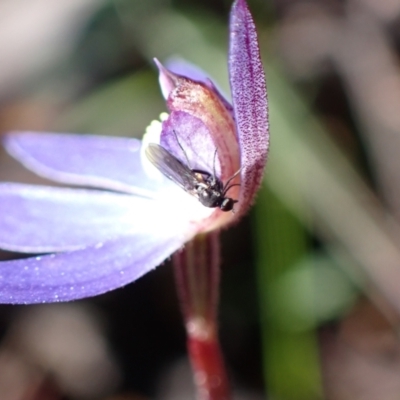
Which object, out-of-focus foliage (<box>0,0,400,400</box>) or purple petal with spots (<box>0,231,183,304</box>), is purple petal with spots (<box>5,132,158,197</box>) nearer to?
purple petal with spots (<box>0,231,183,304</box>)

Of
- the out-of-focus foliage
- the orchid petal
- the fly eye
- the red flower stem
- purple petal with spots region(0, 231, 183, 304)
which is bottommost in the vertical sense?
the out-of-focus foliage

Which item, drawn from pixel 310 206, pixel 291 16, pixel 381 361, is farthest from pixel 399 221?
pixel 291 16

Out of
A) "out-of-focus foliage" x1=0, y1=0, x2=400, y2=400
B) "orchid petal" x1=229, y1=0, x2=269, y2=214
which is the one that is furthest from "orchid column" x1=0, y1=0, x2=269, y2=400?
"out-of-focus foliage" x1=0, y1=0, x2=400, y2=400

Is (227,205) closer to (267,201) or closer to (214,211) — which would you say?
(214,211)

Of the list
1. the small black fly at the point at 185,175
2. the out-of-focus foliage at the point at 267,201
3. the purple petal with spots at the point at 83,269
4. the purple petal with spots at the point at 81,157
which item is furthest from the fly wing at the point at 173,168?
the out-of-focus foliage at the point at 267,201

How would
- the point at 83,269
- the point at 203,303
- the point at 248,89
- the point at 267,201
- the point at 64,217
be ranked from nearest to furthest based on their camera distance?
the point at 248,89 < the point at 83,269 < the point at 203,303 < the point at 64,217 < the point at 267,201

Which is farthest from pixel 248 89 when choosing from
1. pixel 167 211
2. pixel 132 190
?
pixel 132 190

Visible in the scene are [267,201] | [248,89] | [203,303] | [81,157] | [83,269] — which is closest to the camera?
[248,89]
